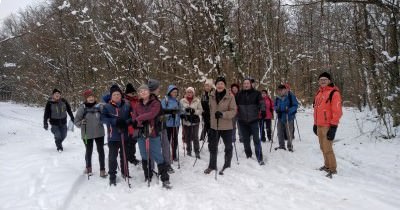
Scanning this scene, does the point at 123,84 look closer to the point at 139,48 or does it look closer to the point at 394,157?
the point at 139,48

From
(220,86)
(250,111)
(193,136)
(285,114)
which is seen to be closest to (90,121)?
(193,136)

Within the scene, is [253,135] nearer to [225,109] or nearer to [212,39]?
[225,109]

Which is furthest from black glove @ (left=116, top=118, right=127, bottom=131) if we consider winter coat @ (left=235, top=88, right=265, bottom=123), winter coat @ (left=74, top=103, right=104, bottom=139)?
winter coat @ (left=235, top=88, right=265, bottom=123)

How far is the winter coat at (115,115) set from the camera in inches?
277

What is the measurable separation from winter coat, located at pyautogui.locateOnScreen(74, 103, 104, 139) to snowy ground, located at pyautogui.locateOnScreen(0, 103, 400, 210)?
0.92 m

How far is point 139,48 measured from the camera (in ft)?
54.0

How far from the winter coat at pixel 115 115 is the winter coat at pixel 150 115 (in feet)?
1.18

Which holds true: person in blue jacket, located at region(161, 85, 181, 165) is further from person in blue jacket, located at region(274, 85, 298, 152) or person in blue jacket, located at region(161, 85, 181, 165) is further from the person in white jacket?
person in blue jacket, located at region(274, 85, 298, 152)

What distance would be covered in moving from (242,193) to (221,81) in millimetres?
2461

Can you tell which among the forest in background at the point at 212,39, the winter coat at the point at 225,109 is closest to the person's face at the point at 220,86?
the winter coat at the point at 225,109

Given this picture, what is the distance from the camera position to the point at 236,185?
6.69 metres

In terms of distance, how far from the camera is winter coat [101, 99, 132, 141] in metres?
7.04

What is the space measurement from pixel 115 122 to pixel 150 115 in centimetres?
84

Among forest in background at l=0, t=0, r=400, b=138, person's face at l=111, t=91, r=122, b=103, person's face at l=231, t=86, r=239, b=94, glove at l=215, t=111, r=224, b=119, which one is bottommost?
glove at l=215, t=111, r=224, b=119
